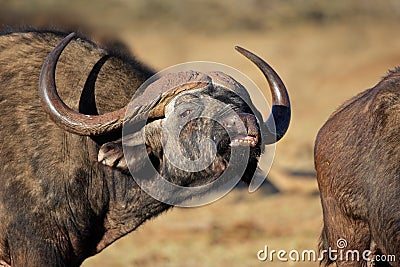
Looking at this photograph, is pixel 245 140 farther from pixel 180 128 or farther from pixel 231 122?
pixel 180 128

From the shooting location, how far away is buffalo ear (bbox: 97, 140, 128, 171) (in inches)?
259

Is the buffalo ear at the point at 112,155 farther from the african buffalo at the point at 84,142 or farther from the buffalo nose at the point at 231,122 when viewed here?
the buffalo nose at the point at 231,122

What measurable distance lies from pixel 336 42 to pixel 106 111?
27.4 m

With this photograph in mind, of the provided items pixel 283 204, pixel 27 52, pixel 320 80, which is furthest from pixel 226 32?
pixel 27 52

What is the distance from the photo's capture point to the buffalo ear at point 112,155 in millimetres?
6578

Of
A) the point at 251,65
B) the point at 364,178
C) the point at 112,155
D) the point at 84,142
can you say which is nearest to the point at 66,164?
the point at 84,142

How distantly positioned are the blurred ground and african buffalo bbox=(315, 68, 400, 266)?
10.3ft

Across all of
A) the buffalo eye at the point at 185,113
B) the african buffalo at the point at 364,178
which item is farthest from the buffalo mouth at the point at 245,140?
the african buffalo at the point at 364,178

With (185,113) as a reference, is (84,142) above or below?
below

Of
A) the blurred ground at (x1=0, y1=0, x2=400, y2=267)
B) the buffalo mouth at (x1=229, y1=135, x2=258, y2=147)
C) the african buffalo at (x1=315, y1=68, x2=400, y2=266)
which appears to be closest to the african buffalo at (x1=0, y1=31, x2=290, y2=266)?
the buffalo mouth at (x1=229, y1=135, x2=258, y2=147)

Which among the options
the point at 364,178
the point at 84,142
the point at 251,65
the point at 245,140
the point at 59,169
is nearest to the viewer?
the point at 245,140

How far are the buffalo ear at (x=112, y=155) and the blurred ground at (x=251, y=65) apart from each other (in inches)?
144

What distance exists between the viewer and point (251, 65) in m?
31.2

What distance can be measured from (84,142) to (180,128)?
70 cm
